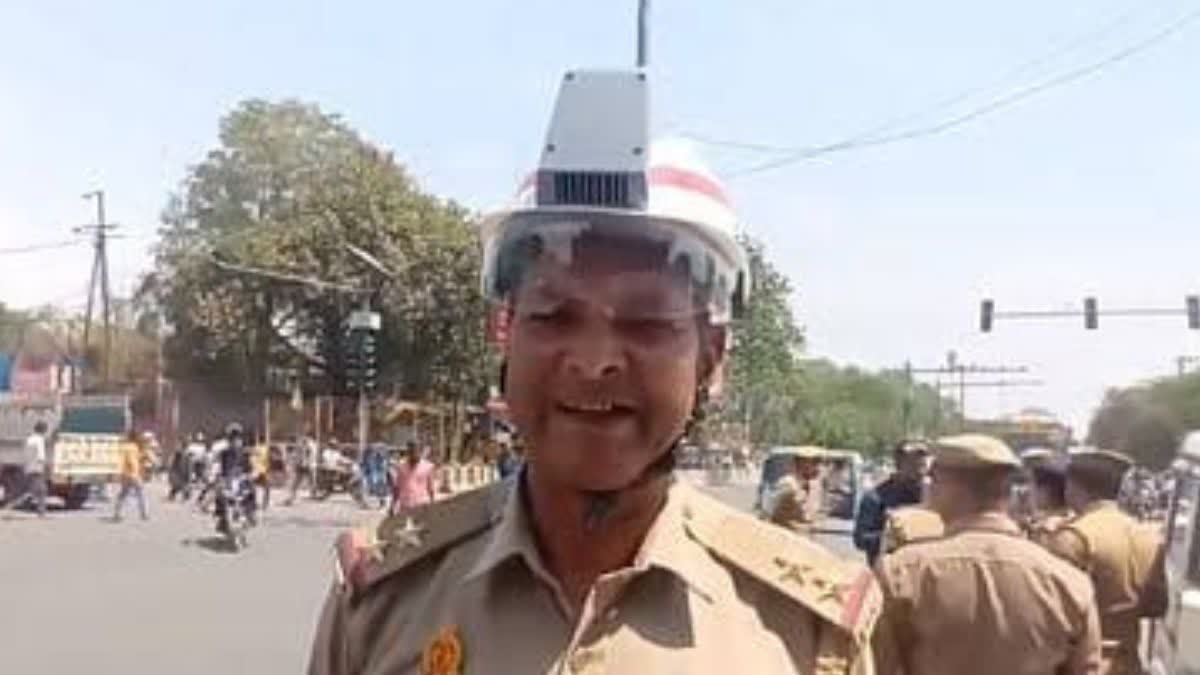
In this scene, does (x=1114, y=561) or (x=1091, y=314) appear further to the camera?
(x=1091, y=314)

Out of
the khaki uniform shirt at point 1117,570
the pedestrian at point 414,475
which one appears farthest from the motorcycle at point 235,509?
the khaki uniform shirt at point 1117,570

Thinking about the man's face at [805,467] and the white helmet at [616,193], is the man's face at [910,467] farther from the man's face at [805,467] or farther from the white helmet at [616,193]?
the white helmet at [616,193]

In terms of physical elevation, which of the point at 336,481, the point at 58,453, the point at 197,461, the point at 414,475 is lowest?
the point at 336,481

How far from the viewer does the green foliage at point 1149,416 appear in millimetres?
80481

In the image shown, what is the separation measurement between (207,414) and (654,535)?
2426 inches

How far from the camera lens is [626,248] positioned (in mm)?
2154

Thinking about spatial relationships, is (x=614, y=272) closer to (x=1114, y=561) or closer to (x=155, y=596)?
(x=1114, y=561)

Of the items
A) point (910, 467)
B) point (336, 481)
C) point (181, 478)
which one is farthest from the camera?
point (336, 481)

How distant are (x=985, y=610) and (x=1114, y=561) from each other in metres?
2.24

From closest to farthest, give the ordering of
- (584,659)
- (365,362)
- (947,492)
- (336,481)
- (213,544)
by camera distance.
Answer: (584,659)
(947,492)
(213,544)
(365,362)
(336,481)

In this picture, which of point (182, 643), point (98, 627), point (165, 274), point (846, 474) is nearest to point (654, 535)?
point (182, 643)

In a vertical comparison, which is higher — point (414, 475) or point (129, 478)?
point (414, 475)

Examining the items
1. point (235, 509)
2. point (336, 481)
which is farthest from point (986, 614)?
point (336, 481)

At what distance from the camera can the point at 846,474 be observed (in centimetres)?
3278
